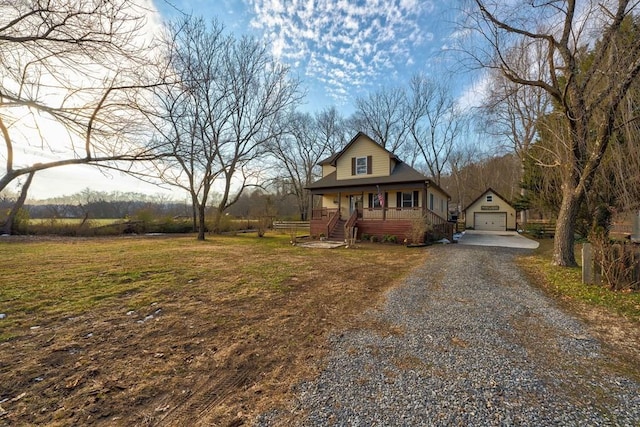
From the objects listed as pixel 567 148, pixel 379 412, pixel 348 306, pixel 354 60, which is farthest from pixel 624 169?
pixel 354 60

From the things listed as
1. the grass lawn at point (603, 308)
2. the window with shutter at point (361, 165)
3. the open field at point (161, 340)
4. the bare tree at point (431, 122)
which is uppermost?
the bare tree at point (431, 122)

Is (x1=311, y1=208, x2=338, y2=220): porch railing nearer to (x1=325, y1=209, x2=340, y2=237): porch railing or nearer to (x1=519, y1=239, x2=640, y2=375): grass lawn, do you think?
(x1=325, y1=209, x2=340, y2=237): porch railing

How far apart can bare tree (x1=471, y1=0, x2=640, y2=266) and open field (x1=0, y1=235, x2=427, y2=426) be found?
5.97 m

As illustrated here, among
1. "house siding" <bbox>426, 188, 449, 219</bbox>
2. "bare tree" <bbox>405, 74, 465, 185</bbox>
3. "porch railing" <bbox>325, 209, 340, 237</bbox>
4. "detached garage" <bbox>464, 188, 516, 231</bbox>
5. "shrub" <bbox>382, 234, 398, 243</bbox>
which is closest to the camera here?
"shrub" <bbox>382, 234, 398, 243</bbox>

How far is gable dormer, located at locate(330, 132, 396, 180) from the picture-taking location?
58.4 feet

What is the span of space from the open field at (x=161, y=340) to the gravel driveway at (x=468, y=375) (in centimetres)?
35

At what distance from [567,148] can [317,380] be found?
912 cm

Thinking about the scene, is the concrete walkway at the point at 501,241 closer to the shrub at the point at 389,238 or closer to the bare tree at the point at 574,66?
the shrub at the point at 389,238

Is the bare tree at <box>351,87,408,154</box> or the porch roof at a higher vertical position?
the bare tree at <box>351,87,408,154</box>

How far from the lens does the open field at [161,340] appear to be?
88.6 inches

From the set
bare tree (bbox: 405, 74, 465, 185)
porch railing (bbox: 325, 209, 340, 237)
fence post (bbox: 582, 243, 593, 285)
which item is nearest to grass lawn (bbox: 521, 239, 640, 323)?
fence post (bbox: 582, 243, 593, 285)

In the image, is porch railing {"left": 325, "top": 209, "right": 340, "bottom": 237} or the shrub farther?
porch railing {"left": 325, "top": 209, "right": 340, "bottom": 237}

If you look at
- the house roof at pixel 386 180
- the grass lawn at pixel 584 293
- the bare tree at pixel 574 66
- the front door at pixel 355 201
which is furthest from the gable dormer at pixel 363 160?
the grass lawn at pixel 584 293

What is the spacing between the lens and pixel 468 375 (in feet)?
8.95
